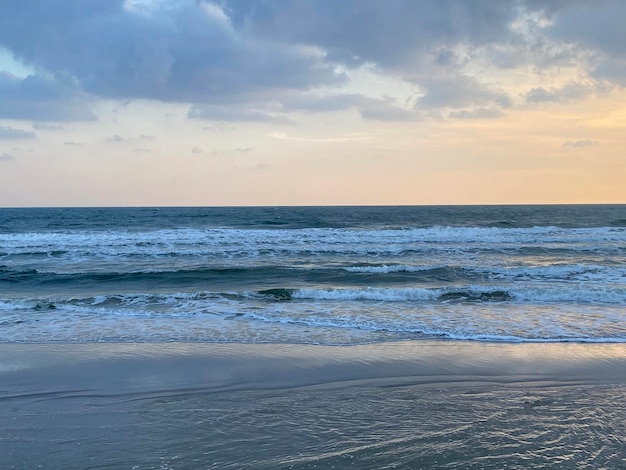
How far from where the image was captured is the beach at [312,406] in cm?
471

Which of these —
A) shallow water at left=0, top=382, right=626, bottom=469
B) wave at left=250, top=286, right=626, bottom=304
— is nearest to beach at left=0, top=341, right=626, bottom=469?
shallow water at left=0, top=382, right=626, bottom=469

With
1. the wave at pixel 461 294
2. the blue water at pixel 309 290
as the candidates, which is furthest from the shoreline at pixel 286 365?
the wave at pixel 461 294

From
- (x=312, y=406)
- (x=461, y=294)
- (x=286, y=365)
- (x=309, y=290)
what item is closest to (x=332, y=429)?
(x=312, y=406)

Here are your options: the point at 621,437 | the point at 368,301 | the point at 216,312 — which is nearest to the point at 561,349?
the point at 621,437

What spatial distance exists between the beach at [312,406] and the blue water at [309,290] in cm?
131

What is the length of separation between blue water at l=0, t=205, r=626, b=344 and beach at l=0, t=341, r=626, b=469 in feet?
4.28

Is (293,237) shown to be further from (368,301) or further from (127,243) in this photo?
(368,301)

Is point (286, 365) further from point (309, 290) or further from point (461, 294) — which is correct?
point (461, 294)

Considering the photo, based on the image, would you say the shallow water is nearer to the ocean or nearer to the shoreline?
the ocean

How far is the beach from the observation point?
471 centimetres

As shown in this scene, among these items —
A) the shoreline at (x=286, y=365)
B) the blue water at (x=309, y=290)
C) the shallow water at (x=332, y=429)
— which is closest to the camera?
the shallow water at (x=332, y=429)

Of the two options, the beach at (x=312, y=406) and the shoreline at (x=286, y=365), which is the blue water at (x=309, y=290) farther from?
the beach at (x=312, y=406)

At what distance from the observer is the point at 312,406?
6.04 m

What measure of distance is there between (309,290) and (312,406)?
31.6ft
